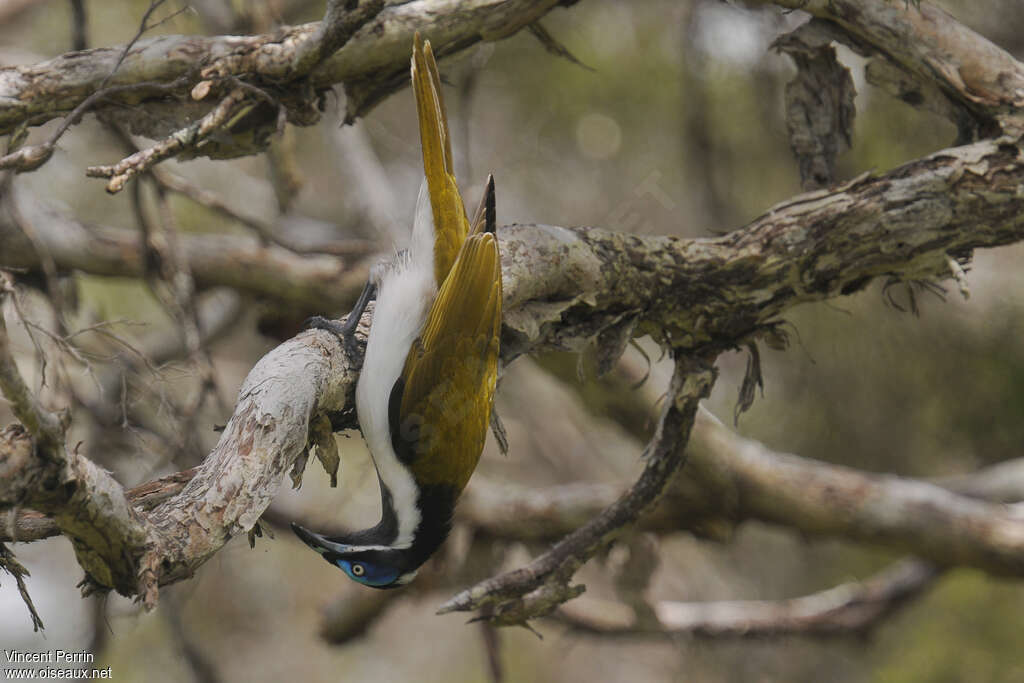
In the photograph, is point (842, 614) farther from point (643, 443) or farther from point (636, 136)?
point (636, 136)

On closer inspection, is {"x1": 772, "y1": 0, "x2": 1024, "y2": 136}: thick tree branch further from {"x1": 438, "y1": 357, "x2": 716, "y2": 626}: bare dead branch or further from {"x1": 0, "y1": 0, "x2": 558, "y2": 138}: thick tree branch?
{"x1": 438, "y1": 357, "x2": 716, "y2": 626}: bare dead branch

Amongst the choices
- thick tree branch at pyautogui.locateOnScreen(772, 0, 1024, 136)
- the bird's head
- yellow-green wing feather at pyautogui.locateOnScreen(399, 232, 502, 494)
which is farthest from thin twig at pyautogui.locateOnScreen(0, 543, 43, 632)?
thick tree branch at pyautogui.locateOnScreen(772, 0, 1024, 136)

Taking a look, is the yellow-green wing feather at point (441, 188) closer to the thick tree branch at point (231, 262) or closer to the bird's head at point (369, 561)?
the bird's head at point (369, 561)

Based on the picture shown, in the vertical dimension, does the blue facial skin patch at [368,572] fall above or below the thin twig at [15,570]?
below

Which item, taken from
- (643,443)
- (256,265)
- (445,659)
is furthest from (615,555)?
(445,659)

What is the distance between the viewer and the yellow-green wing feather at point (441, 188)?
10.4 feet

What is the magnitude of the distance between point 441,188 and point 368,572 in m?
1.32

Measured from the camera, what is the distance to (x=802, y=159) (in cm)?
354

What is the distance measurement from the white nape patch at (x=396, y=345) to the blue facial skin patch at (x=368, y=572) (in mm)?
85

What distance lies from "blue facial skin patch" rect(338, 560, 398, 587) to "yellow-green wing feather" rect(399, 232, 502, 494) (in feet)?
0.90

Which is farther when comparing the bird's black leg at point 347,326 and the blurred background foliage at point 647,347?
the blurred background foliage at point 647,347

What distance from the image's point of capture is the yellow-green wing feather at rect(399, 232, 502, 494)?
2795 millimetres

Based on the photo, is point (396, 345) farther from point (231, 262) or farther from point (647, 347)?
point (647, 347)

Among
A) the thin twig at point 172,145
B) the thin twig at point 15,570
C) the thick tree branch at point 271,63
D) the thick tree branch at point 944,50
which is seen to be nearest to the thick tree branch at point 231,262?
the thick tree branch at point 271,63
